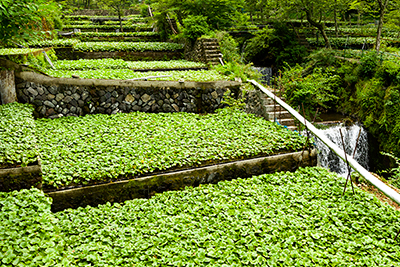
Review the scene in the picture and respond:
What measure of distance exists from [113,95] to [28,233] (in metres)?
5.67

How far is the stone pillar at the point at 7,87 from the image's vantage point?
7.39m

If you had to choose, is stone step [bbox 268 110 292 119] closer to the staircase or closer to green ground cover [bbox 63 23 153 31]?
the staircase

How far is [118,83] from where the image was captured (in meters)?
8.95

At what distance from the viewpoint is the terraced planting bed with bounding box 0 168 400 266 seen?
13.9ft

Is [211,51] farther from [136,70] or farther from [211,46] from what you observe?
[136,70]

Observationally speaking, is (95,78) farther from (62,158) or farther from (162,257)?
(162,257)

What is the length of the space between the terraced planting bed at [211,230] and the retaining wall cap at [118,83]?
4.47m

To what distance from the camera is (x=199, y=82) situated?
9836mm

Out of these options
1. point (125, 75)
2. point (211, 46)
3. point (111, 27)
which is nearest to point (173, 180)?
point (125, 75)

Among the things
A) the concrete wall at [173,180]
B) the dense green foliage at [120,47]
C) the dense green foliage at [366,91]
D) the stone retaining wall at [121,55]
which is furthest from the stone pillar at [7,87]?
the dense green foliage at [366,91]

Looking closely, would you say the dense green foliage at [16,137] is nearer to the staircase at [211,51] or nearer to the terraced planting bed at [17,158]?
the terraced planting bed at [17,158]

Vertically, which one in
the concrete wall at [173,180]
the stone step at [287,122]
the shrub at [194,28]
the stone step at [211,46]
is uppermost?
the shrub at [194,28]

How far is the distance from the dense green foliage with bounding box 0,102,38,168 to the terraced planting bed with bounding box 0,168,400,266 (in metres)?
0.68

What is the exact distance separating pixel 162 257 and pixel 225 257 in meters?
1.06
